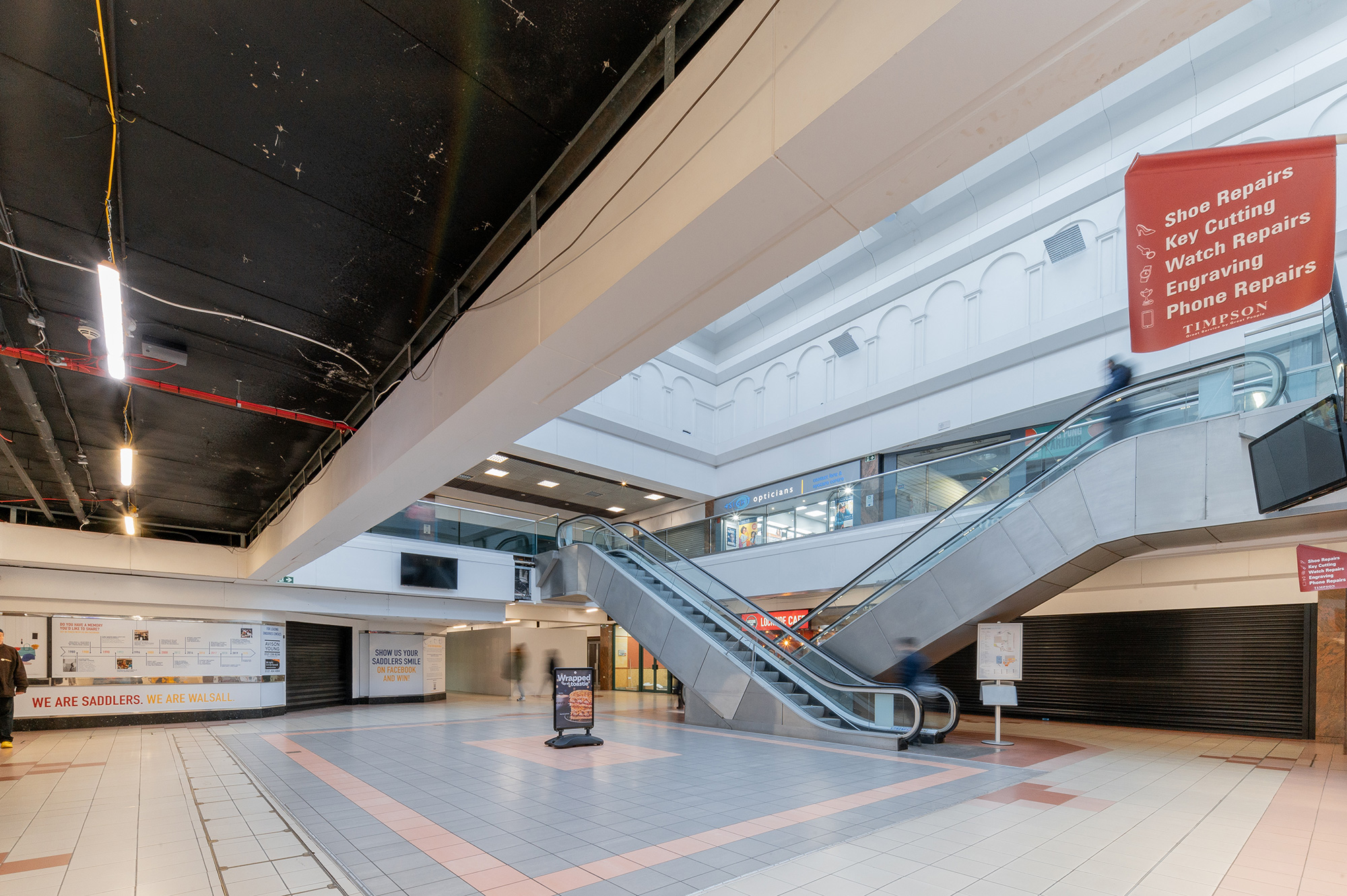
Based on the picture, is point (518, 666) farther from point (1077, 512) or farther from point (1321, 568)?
point (1321, 568)

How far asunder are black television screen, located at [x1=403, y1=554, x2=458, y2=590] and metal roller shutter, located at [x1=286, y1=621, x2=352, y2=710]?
127 inches

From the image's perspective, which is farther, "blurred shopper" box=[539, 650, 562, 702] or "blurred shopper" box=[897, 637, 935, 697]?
"blurred shopper" box=[539, 650, 562, 702]

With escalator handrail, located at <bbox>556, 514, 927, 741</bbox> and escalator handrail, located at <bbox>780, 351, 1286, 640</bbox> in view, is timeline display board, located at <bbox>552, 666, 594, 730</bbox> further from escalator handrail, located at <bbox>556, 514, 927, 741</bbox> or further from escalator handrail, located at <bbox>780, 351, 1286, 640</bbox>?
escalator handrail, located at <bbox>780, 351, 1286, 640</bbox>

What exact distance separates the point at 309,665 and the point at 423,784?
1156cm

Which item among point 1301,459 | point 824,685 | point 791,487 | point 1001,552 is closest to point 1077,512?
point 1001,552

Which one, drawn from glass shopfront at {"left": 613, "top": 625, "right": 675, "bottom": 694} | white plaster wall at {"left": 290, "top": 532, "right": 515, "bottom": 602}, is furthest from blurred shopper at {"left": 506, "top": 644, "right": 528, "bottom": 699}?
white plaster wall at {"left": 290, "top": 532, "right": 515, "bottom": 602}

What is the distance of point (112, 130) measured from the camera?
3.27 meters

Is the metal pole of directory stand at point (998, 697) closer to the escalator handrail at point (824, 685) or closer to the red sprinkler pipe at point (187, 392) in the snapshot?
the escalator handrail at point (824, 685)

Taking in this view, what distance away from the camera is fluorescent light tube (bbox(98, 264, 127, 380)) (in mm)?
4070

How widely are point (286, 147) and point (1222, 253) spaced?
4957 mm

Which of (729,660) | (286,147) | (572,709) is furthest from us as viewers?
(729,660)

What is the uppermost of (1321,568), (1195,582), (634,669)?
(1321,568)

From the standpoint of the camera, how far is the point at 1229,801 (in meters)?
6.41

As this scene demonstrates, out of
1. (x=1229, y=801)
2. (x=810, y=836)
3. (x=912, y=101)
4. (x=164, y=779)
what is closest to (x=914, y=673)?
(x=1229, y=801)
